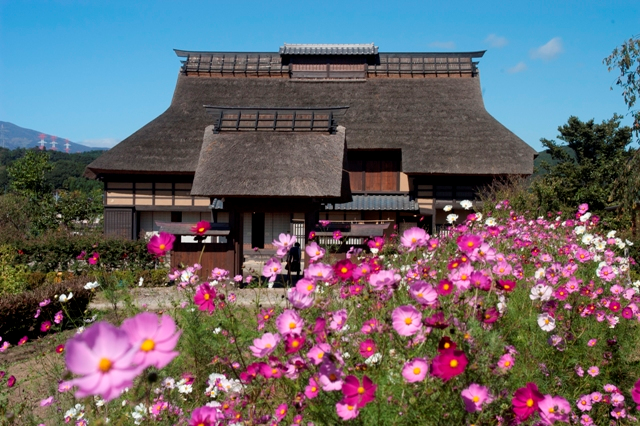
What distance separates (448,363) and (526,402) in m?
0.35

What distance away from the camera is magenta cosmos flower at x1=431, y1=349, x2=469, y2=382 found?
1.79 metres

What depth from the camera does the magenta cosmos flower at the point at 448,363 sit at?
5.87ft

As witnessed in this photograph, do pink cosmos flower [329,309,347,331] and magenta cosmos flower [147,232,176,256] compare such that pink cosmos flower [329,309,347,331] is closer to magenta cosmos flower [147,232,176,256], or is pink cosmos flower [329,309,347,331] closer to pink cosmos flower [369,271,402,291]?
pink cosmos flower [369,271,402,291]

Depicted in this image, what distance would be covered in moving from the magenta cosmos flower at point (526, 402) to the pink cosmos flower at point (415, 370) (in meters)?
0.31

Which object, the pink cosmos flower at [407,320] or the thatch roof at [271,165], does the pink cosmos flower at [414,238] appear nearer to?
the pink cosmos flower at [407,320]

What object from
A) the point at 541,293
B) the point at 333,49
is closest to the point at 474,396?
the point at 541,293

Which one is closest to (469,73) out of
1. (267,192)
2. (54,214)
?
(267,192)

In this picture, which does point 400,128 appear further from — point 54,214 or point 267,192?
point 54,214

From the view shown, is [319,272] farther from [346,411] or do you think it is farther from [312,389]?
[346,411]

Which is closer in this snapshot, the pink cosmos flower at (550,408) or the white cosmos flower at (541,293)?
the pink cosmos flower at (550,408)

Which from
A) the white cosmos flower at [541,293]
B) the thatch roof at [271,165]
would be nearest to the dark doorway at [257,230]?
the thatch roof at [271,165]

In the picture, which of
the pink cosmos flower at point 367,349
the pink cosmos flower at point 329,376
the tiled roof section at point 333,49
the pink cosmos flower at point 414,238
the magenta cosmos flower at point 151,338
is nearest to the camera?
the magenta cosmos flower at point 151,338

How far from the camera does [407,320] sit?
2014 mm

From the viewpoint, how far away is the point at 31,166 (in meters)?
23.2
